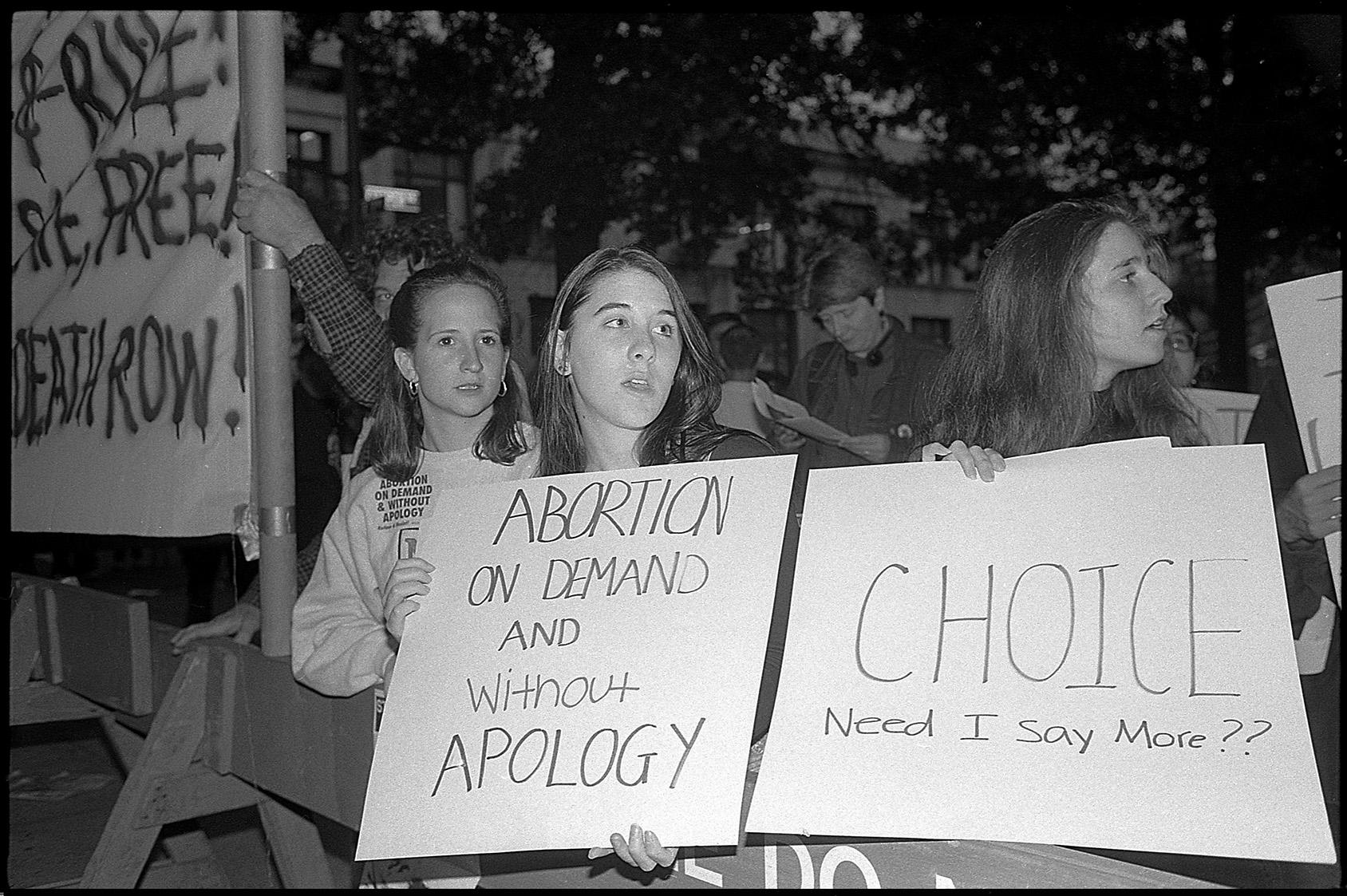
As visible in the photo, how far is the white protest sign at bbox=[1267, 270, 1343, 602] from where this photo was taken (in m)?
1.51

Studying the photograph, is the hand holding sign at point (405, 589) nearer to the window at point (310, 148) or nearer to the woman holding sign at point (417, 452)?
the woman holding sign at point (417, 452)

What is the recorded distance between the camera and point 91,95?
2953mm

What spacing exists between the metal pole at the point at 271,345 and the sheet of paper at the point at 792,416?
4.65 feet

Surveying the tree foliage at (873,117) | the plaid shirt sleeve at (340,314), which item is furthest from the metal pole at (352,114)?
the plaid shirt sleeve at (340,314)

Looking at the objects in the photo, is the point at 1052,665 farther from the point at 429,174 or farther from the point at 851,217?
the point at 429,174

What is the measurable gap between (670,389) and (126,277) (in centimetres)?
169

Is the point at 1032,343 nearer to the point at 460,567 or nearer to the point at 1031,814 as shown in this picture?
the point at 1031,814

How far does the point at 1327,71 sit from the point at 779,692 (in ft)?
4.53

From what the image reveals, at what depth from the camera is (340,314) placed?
90.7 inches

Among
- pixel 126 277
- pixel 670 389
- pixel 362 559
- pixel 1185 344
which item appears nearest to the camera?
pixel 670 389

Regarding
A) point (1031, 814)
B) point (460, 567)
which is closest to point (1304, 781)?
point (1031, 814)

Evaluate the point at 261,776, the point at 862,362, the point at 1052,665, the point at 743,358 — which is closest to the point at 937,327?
the point at 743,358

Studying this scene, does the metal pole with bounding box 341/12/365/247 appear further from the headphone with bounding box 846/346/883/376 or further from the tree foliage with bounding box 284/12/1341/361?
the headphone with bounding box 846/346/883/376

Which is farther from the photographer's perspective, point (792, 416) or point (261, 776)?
point (792, 416)
